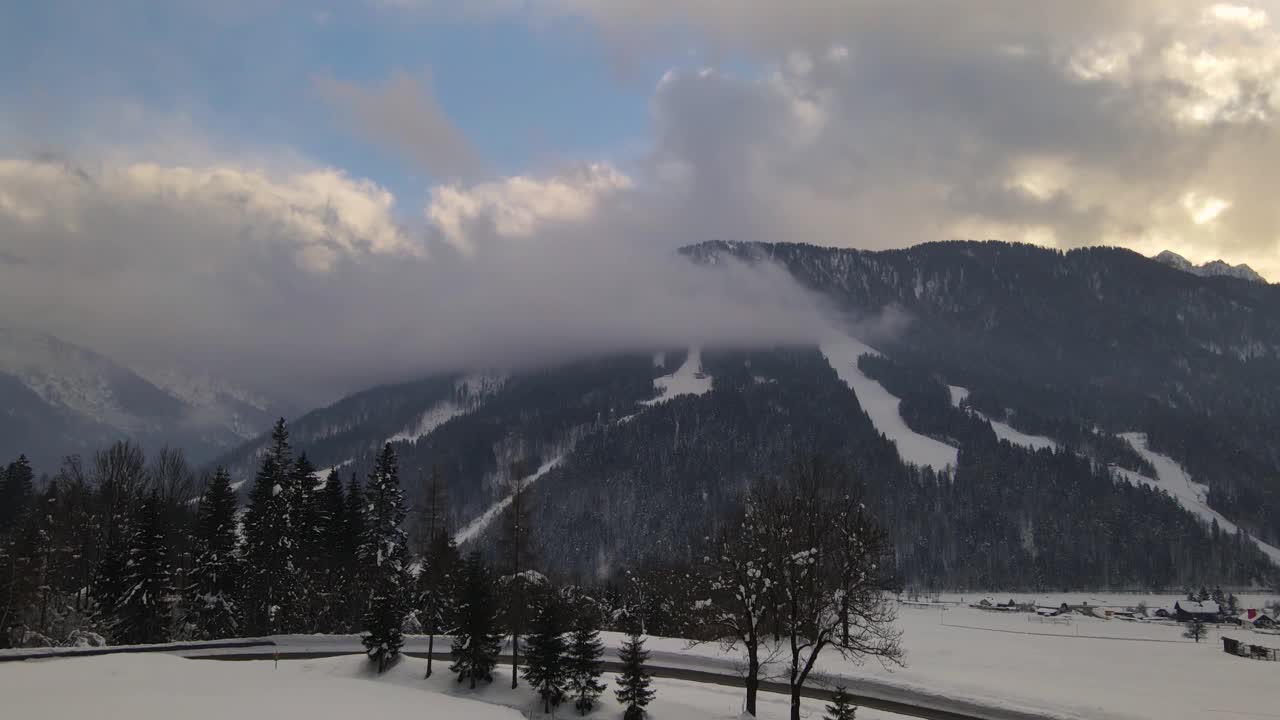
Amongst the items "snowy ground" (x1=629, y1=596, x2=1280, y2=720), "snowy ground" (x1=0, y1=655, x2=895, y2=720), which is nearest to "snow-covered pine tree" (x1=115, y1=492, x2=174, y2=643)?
"snowy ground" (x1=0, y1=655, x2=895, y2=720)

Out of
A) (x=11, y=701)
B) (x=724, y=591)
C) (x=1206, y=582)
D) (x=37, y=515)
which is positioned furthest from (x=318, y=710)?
(x=1206, y=582)

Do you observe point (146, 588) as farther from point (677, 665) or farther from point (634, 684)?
point (634, 684)

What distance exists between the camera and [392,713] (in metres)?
25.2

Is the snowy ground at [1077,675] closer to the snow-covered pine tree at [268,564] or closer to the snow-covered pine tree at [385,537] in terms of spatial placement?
the snow-covered pine tree at [385,537]

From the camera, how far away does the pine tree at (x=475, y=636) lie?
1622 inches

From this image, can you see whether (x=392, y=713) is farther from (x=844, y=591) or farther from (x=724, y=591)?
(x=844, y=591)

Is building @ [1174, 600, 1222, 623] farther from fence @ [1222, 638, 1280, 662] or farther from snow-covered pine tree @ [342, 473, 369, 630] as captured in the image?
snow-covered pine tree @ [342, 473, 369, 630]

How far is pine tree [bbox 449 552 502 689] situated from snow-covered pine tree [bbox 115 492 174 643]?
26148 mm

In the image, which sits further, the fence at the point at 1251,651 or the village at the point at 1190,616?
the village at the point at 1190,616

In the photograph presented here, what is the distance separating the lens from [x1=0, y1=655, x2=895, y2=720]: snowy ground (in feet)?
72.6

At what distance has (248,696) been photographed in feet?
A: 84.0

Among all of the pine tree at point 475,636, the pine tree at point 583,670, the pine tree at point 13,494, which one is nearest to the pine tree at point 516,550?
the pine tree at point 475,636

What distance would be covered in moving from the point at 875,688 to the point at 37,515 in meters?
64.2

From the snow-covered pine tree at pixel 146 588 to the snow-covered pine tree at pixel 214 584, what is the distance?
7.51 feet
